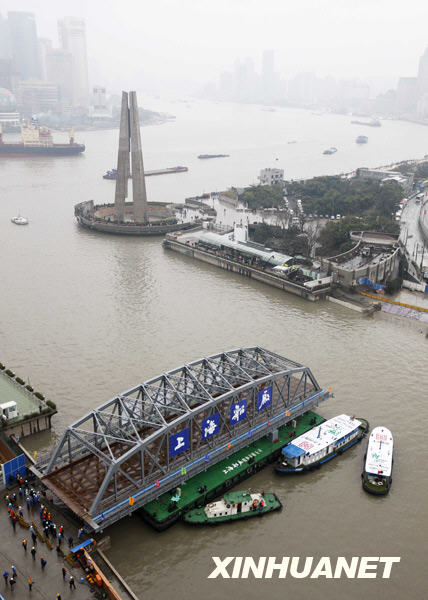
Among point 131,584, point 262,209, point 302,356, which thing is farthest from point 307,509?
point 262,209

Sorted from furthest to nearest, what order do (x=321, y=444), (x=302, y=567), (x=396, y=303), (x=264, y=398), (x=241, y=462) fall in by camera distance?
(x=396, y=303) → (x=264, y=398) → (x=321, y=444) → (x=241, y=462) → (x=302, y=567)

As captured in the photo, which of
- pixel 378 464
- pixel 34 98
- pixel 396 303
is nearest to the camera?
pixel 378 464

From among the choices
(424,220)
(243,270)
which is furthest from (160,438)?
(424,220)

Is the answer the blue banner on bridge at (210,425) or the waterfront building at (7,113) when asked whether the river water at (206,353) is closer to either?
the blue banner on bridge at (210,425)

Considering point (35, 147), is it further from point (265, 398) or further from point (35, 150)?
point (265, 398)

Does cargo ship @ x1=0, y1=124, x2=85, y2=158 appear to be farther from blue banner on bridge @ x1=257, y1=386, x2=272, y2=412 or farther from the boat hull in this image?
blue banner on bridge @ x1=257, y1=386, x2=272, y2=412

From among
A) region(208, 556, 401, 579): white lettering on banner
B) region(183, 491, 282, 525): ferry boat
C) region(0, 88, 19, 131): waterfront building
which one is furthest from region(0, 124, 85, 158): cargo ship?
region(208, 556, 401, 579): white lettering on banner
